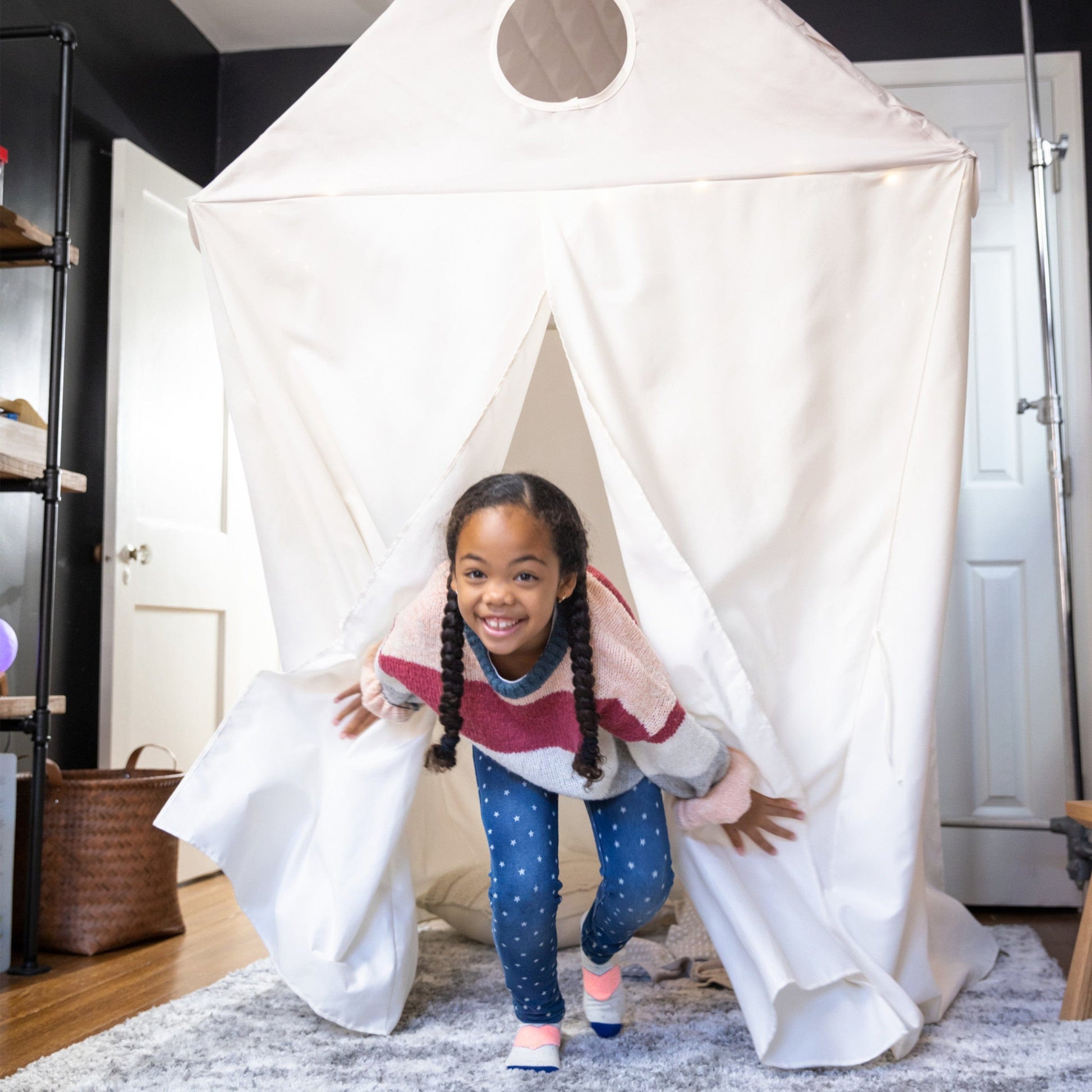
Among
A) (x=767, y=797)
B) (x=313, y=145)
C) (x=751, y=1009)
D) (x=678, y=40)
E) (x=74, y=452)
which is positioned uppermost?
(x=678, y=40)

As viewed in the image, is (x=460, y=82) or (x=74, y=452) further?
(x=74, y=452)

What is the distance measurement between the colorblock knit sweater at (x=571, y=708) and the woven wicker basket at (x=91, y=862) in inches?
36.4

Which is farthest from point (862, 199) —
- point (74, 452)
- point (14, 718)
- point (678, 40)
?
point (74, 452)

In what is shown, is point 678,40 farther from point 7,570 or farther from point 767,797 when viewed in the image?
point 7,570

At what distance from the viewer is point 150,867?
7.50ft

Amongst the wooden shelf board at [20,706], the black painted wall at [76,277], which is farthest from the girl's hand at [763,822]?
the black painted wall at [76,277]

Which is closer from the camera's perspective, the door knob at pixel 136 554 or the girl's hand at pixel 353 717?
the girl's hand at pixel 353 717

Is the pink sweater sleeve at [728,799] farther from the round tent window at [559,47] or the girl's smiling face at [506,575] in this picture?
the round tent window at [559,47]

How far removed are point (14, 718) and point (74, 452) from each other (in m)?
0.84

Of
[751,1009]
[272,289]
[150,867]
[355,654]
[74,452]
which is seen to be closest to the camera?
[751,1009]

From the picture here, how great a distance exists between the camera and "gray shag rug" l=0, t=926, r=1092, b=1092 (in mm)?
1420

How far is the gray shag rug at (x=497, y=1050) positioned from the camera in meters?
1.42

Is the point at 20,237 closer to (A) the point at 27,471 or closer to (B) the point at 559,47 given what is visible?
(A) the point at 27,471

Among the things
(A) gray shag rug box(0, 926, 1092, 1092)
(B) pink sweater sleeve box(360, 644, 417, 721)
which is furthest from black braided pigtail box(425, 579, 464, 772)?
(A) gray shag rug box(0, 926, 1092, 1092)
